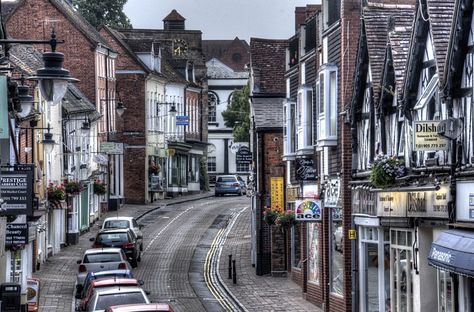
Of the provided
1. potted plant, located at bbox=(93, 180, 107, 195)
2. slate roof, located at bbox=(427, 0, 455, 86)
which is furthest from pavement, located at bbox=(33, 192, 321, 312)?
slate roof, located at bbox=(427, 0, 455, 86)

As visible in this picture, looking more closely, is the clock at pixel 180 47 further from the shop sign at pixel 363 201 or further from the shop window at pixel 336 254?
the shop sign at pixel 363 201

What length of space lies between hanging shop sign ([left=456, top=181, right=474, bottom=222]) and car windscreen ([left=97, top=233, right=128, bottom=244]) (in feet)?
85.9

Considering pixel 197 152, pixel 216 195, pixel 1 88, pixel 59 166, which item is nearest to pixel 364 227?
pixel 1 88

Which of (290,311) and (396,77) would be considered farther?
(290,311)

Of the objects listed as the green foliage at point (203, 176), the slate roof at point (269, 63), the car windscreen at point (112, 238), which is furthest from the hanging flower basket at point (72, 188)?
the green foliage at point (203, 176)

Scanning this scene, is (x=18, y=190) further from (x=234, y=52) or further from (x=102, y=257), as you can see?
(x=234, y=52)

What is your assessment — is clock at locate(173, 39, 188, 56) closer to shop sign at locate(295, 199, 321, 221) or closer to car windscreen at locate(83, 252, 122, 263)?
car windscreen at locate(83, 252, 122, 263)

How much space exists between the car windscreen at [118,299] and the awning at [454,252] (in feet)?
24.4

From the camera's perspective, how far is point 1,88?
67.7 ft

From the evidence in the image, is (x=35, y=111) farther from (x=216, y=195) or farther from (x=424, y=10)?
(x=216, y=195)

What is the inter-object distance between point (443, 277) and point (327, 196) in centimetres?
1042

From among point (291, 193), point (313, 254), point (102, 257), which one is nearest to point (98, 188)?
point (291, 193)

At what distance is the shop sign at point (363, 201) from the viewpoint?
29.8 meters

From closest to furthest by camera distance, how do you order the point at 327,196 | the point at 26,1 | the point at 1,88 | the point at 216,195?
the point at 1,88, the point at 327,196, the point at 26,1, the point at 216,195
